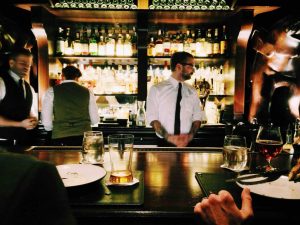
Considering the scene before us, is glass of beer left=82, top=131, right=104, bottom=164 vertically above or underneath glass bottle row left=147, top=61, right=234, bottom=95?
underneath

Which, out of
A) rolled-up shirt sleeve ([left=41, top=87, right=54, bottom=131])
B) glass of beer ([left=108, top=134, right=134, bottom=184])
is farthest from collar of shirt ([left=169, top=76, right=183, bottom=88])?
glass of beer ([left=108, top=134, right=134, bottom=184])

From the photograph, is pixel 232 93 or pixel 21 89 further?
pixel 232 93

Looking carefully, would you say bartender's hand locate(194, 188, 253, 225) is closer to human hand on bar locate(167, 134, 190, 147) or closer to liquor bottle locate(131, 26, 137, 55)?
human hand on bar locate(167, 134, 190, 147)

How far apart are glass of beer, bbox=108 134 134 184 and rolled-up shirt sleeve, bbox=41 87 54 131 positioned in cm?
221

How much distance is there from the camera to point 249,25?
3562 millimetres

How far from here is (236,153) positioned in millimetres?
1368

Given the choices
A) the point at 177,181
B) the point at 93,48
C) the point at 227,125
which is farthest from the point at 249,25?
the point at 177,181

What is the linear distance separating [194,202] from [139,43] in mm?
2890

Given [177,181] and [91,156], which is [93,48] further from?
[177,181]

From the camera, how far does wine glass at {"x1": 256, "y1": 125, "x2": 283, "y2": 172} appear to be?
4.36 ft

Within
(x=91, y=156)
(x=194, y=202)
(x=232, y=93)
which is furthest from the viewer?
(x=232, y=93)

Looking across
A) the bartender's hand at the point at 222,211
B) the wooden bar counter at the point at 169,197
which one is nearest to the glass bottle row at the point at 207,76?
the wooden bar counter at the point at 169,197

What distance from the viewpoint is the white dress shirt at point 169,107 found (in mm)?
3084

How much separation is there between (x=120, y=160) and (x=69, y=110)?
2.17 meters
